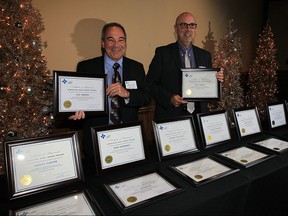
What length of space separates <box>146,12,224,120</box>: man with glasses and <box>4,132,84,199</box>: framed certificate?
1379mm

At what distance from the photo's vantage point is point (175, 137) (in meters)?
1.50

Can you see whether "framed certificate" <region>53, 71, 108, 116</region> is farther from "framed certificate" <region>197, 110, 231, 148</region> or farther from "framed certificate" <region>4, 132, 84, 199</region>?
"framed certificate" <region>197, 110, 231, 148</region>

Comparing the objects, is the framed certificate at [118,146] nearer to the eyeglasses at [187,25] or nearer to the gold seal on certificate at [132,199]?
the gold seal on certificate at [132,199]

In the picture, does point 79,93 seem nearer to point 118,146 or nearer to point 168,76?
point 118,146

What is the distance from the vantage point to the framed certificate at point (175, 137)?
144cm

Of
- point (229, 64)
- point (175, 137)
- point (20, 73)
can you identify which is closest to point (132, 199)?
point (175, 137)

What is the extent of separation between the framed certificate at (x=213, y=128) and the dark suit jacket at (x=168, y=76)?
26.3 inches

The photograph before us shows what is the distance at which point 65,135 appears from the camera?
3.92ft

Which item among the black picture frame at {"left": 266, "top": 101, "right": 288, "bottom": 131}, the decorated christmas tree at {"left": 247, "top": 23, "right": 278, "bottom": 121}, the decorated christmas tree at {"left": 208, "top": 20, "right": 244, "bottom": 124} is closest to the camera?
the black picture frame at {"left": 266, "top": 101, "right": 288, "bottom": 131}

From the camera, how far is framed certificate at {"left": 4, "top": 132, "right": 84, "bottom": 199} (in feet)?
3.44

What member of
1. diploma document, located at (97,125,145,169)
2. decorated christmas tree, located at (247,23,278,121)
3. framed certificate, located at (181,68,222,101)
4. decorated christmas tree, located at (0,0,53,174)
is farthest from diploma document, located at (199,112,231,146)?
decorated christmas tree, located at (247,23,278,121)

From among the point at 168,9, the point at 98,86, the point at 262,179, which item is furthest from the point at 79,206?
the point at 168,9

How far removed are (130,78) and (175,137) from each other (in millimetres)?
793

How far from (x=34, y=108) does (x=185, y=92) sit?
1.58 meters
